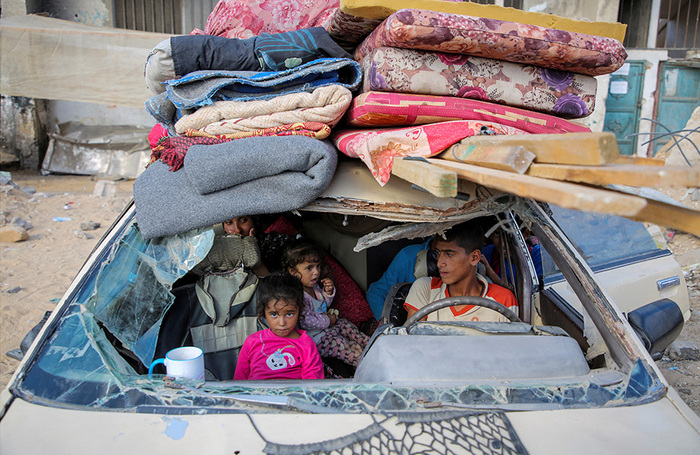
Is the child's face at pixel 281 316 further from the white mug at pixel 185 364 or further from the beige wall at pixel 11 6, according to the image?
the beige wall at pixel 11 6

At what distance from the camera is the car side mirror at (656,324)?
216cm

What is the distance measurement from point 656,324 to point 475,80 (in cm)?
139

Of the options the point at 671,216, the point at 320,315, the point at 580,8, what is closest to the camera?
the point at 671,216

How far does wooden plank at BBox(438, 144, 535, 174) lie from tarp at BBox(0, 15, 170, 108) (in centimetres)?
608

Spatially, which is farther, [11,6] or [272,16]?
[11,6]

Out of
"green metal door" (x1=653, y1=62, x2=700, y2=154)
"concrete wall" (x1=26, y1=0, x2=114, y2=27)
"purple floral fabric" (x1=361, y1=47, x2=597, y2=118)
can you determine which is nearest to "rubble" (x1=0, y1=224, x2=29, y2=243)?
"concrete wall" (x1=26, y1=0, x2=114, y2=27)

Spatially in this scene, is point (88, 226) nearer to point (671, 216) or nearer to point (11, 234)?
point (11, 234)

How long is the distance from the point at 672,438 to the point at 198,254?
6.35 feet

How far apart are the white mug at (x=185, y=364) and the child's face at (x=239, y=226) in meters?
1.39

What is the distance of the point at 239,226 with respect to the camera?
3.38 metres

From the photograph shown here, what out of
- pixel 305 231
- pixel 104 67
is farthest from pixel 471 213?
pixel 104 67

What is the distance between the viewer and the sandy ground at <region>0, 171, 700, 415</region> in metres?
4.25

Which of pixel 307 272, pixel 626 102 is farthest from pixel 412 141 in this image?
pixel 626 102

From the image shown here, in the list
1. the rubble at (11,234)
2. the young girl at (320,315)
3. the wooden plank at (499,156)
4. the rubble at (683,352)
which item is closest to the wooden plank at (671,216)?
the wooden plank at (499,156)
